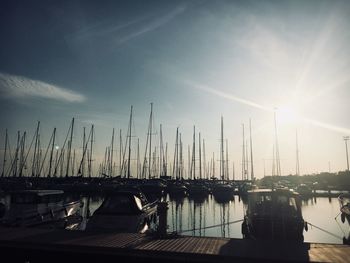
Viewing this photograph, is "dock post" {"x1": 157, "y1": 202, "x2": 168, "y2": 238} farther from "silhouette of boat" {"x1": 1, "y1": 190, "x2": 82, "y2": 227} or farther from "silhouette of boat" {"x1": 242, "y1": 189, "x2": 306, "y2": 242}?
"silhouette of boat" {"x1": 1, "y1": 190, "x2": 82, "y2": 227}

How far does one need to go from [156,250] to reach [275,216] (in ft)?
25.9

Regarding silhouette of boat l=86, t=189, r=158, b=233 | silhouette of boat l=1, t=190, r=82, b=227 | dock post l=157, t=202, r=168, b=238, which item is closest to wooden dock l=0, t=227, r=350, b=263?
dock post l=157, t=202, r=168, b=238

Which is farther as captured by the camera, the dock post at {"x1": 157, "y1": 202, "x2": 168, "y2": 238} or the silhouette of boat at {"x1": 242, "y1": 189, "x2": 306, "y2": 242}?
the silhouette of boat at {"x1": 242, "y1": 189, "x2": 306, "y2": 242}

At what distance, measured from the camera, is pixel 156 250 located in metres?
10.8

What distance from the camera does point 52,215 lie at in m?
23.4

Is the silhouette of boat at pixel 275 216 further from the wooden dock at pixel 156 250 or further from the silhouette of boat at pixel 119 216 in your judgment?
the silhouette of boat at pixel 119 216

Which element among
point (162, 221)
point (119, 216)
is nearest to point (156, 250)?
point (162, 221)

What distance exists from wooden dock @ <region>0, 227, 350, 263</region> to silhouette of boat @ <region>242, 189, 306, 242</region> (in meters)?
3.96

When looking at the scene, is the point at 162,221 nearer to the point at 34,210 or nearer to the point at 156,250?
the point at 156,250

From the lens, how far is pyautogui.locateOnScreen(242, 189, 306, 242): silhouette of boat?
15789 millimetres

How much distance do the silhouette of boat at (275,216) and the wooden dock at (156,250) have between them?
3.96 meters

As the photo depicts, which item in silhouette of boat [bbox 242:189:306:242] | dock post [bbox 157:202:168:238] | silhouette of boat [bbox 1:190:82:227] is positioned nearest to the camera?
dock post [bbox 157:202:168:238]

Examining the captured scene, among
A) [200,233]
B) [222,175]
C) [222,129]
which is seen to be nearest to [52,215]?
[200,233]

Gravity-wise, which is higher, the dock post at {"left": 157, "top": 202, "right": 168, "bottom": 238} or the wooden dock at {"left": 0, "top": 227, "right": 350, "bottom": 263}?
the dock post at {"left": 157, "top": 202, "right": 168, "bottom": 238}
